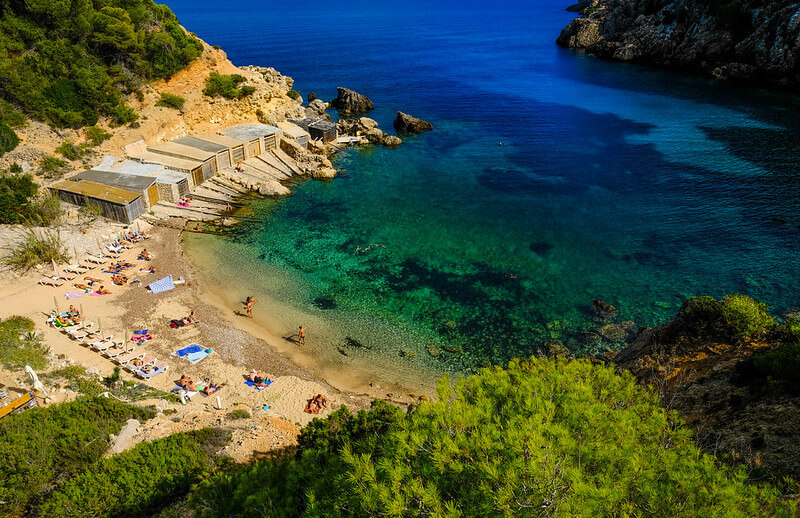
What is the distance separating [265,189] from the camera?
47.1 m

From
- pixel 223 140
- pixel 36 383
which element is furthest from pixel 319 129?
pixel 36 383

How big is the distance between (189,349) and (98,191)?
21.1m

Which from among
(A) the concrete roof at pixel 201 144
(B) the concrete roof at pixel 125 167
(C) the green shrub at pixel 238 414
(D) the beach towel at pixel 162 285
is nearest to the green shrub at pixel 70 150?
(B) the concrete roof at pixel 125 167

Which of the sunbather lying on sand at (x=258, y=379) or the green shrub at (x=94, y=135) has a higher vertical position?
the green shrub at (x=94, y=135)

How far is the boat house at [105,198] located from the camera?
38141 millimetres

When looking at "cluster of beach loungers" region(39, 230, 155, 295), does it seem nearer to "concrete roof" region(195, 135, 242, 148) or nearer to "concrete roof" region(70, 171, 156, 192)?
"concrete roof" region(70, 171, 156, 192)

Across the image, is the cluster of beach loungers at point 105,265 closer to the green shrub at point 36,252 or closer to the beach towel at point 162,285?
the green shrub at point 36,252

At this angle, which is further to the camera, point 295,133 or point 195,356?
point 295,133

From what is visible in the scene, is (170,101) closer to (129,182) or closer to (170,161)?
(170,161)

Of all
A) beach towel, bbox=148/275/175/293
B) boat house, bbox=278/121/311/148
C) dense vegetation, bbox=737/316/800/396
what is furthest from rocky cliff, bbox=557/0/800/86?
beach towel, bbox=148/275/175/293

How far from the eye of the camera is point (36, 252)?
3262 cm

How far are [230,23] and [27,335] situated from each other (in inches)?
6423

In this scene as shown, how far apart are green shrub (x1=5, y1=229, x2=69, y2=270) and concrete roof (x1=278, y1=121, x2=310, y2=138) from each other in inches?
1111

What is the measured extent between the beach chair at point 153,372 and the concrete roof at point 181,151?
26145mm
